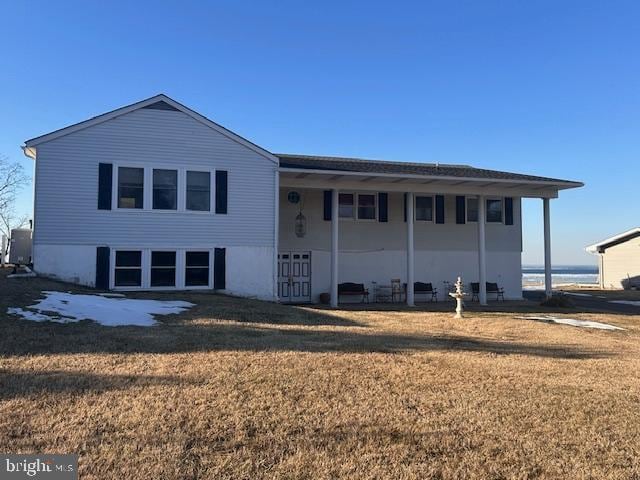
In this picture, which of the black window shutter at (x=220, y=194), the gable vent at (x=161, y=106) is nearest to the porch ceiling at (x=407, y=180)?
the black window shutter at (x=220, y=194)

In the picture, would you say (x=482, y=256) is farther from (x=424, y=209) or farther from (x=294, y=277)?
(x=294, y=277)

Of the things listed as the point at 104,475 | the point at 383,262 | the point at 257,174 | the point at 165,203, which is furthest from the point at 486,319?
the point at 104,475

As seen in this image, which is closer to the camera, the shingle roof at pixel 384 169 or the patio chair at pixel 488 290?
the shingle roof at pixel 384 169

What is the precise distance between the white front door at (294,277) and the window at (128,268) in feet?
16.4

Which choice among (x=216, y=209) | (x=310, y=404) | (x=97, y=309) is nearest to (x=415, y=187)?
(x=216, y=209)

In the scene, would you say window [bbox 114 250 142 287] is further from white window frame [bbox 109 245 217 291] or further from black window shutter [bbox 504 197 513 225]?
black window shutter [bbox 504 197 513 225]

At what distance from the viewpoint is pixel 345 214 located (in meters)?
19.5

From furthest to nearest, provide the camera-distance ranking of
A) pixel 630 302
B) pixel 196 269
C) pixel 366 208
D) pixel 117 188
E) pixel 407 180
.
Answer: pixel 630 302 < pixel 366 208 < pixel 407 180 < pixel 196 269 < pixel 117 188

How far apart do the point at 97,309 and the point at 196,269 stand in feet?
17.8

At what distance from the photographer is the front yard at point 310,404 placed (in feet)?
12.9

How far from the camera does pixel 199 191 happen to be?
16.0 meters

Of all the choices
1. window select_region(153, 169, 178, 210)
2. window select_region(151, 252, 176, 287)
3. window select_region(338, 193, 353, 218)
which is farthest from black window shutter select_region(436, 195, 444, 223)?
window select_region(151, 252, 176, 287)

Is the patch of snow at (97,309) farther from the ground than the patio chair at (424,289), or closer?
closer

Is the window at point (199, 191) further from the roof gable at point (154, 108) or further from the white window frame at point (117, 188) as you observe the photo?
the roof gable at point (154, 108)
